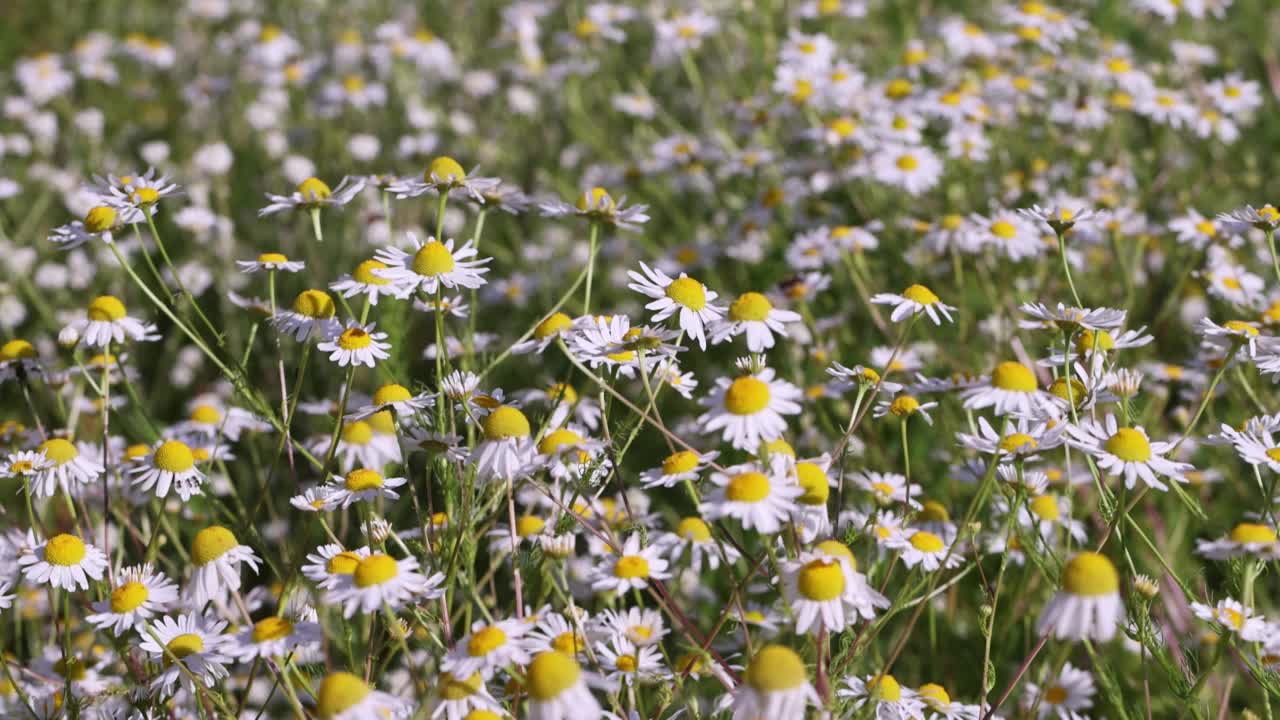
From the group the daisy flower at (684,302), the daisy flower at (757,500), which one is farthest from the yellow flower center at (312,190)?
the daisy flower at (757,500)

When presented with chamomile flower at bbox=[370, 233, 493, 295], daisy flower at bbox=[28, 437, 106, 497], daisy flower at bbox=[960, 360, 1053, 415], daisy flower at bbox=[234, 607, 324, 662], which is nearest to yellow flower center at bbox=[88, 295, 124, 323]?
daisy flower at bbox=[28, 437, 106, 497]

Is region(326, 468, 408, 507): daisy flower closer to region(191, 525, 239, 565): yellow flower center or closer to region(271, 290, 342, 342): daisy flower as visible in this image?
region(191, 525, 239, 565): yellow flower center

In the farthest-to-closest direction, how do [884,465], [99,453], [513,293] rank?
[513,293]
[884,465]
[99,453]

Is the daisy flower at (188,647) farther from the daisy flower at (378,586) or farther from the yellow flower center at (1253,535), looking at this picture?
the yellow flower center at (1253,535)

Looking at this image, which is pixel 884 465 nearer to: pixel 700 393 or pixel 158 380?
pixel 700 393

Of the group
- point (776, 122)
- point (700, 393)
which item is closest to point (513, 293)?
point (700, 393)

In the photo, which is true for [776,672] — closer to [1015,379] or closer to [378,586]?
[378,586]
